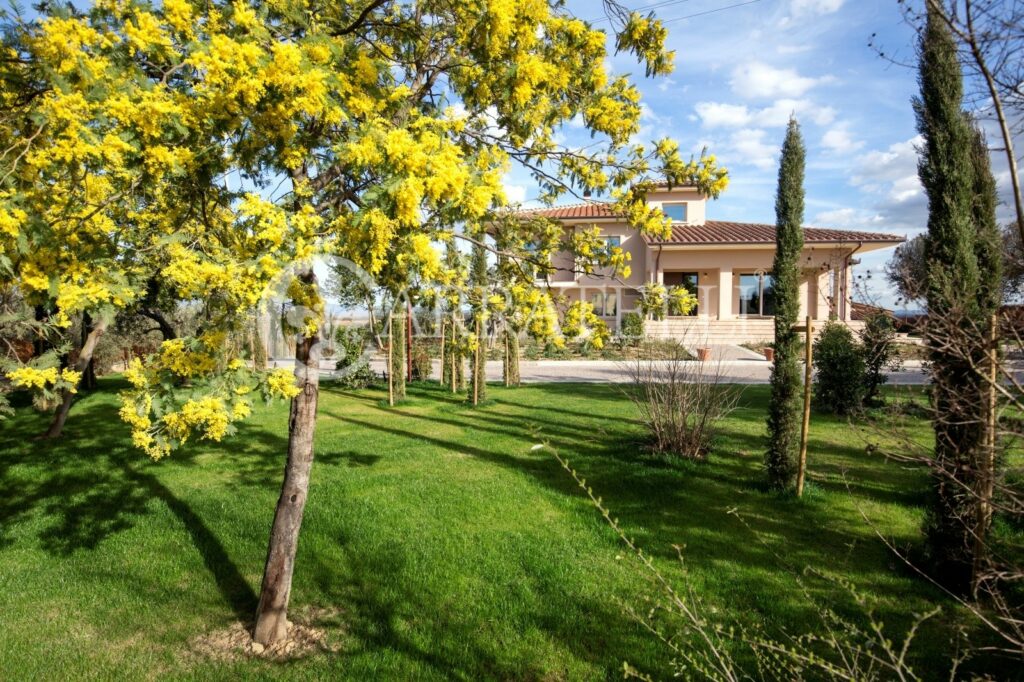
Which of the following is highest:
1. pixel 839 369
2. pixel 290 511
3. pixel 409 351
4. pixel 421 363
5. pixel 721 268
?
pixel 721 268

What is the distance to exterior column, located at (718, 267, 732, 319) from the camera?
78.2 feet

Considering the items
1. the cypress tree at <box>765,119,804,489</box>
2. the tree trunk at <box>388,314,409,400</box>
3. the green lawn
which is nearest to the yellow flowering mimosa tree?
the green lawn

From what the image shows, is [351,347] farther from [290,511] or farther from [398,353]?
[290,511]

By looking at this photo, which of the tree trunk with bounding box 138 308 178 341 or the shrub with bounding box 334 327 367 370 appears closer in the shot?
the tree trunk with bounding box 138 308 178 341

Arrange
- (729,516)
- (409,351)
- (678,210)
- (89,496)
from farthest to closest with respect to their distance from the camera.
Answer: (678,210) < (409,351) < (89,496) < (729,516)

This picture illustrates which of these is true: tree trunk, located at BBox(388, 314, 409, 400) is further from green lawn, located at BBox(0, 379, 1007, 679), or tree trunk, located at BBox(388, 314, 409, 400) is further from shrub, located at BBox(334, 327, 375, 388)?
green lawn, located at BBox(0, 379, 1007, 679)

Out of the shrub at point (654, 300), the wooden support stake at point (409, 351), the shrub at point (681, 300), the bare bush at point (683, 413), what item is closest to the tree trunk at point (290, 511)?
the shrub at point (654, 300)

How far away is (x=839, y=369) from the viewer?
10.6m

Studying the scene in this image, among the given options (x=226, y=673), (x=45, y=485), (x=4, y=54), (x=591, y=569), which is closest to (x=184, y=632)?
(x=226, y=673)

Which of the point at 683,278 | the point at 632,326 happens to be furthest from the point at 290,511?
the point at 683,278

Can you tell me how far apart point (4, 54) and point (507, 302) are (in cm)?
325

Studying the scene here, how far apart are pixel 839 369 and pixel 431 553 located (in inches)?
355

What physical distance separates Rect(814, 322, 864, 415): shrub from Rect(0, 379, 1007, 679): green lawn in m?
2.46

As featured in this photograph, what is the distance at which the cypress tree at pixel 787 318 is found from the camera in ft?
21.3
